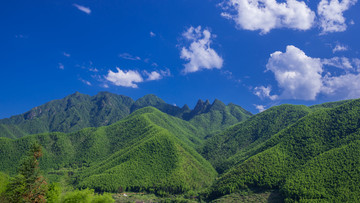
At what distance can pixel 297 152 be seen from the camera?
176 metres

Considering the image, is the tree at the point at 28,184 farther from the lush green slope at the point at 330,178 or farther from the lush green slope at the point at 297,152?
the lush green slope at the point at 297,152

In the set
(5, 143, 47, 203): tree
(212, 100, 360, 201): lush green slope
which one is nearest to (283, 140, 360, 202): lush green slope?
(212, 100, 360, 201): lush green slope

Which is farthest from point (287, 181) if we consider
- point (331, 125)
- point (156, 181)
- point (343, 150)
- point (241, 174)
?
point (156, 181)

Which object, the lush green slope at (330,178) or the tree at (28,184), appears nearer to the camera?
the tree at (28,184)

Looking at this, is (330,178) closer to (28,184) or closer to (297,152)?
(297,152)

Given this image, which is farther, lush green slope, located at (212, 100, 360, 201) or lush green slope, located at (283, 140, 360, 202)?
lush green slope, located at (212, 100, 360, 201)

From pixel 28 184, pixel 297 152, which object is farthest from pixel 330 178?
pixel 28 184

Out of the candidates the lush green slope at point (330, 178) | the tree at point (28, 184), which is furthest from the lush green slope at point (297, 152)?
the tree at point (28, 184)

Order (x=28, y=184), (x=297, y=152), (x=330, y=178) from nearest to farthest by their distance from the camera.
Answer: (x=28, y=184), (x=330, y=178), (x=297, y=152)

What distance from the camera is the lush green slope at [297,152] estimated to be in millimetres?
158238

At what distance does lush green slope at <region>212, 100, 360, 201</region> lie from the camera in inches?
6230

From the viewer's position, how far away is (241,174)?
166875 millimetres

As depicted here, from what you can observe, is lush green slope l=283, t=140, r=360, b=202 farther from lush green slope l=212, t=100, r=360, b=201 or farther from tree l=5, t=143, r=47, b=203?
tree l=5, t=143, r=47, b=203

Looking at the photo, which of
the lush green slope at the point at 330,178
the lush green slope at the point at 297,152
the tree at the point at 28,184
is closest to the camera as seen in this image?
the tree at the point at 28,184
